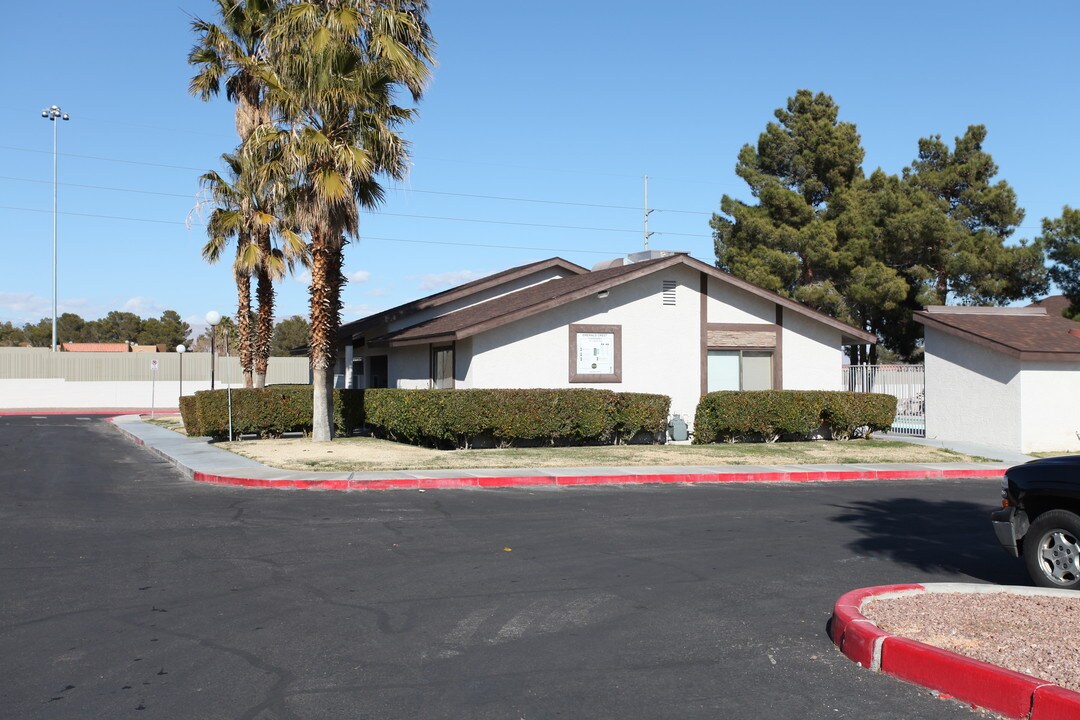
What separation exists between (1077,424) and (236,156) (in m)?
24.4

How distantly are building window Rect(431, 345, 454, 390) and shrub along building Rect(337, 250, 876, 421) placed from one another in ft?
0.09

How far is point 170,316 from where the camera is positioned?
11269 centimetres

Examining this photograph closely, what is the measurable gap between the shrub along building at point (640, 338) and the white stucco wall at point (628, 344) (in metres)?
0.03

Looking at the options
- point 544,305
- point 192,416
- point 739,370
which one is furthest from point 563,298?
point 192,416

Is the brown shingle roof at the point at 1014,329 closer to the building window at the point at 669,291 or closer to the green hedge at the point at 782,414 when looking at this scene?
the green hedge at the point at 782,414

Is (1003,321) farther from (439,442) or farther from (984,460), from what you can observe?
(439,442)

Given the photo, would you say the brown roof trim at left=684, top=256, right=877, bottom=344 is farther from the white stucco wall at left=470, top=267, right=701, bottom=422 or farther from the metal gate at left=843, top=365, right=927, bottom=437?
the metal gate at left=843, top=365, right=927, bottom=437

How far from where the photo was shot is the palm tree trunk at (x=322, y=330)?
23203 millimetres

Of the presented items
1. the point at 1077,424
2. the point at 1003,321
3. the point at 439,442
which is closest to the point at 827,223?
the point at 1003,321

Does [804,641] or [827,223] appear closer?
[804,641]

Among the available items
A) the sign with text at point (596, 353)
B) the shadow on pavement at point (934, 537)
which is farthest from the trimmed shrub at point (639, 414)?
the shadow on pavement at point (934, 537)

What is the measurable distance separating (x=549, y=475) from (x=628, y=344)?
7862 millimetres

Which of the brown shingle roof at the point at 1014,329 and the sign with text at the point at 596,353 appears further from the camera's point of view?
the sign with text at the point at 596,353

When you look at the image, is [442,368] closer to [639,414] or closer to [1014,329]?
[639,414]
